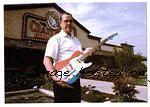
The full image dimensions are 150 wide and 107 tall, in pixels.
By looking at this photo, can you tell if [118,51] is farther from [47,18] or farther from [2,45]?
[2,45]

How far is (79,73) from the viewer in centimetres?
176

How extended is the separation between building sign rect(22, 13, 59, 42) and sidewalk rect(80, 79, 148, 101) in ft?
1.18

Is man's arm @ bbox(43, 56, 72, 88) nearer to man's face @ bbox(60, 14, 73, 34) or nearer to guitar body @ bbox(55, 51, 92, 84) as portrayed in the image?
guitar body @ bbox(55, 51, 92, 84)

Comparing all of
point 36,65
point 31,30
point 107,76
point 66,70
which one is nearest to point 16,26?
point 31,30

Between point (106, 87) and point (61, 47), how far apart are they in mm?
373

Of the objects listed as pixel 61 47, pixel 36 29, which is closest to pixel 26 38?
pixel 36 29

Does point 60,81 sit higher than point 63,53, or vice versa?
point 63,53

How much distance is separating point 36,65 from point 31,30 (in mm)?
221

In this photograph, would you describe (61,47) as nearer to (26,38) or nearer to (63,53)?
(63,53)

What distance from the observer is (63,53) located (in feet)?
5.79

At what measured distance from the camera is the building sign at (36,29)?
69.1 inches

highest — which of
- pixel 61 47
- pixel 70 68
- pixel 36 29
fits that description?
pixel 36 29

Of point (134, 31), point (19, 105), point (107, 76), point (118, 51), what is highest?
point (134, 31)

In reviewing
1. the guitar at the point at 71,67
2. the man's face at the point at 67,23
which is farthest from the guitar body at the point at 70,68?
the man's face at the point at 67,23
